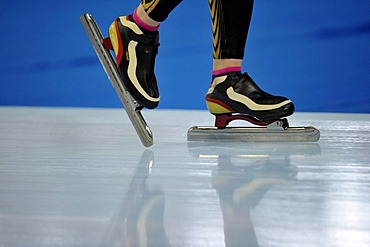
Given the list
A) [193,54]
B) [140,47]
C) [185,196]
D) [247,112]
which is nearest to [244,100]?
[247,112]

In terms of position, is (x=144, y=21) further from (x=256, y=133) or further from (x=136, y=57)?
(x=256, y=133)

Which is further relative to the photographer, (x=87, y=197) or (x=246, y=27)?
(x=246, y=27)

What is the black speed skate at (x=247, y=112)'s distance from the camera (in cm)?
126

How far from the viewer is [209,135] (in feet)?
4.34

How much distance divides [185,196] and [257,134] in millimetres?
667

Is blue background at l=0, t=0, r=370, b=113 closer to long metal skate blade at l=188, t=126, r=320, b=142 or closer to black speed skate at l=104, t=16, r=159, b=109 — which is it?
long metal skate blade at l=188, t=126, r=320, b=142

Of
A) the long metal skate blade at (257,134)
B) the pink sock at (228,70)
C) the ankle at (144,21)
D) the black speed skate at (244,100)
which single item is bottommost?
the long metal skate blade at (257,134)

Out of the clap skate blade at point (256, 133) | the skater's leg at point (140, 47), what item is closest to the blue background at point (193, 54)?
the clap skate blade at point (256, 133)

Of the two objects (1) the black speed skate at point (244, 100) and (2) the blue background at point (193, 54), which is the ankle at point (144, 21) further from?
(2) the blue background at point (193, 54)

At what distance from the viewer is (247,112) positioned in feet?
4.18

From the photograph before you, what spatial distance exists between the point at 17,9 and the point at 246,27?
3.14 meters

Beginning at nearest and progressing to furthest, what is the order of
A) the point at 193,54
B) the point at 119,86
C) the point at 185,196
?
the point at 185,196 < the point at 119,86 < the point at 193,54

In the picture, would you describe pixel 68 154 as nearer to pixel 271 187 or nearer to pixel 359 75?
pixel 271 187

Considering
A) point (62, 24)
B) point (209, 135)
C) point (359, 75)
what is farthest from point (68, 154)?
point (62, 24)
